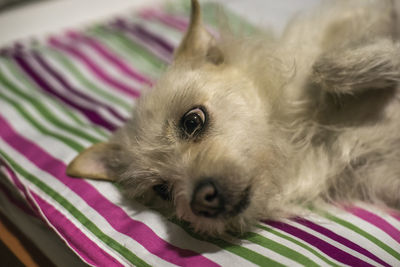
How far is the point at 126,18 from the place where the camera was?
2.55 metres

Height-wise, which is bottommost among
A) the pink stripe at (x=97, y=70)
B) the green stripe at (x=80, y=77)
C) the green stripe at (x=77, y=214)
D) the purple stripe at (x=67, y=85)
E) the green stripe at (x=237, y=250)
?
the green stripe at (x=77, y=214)

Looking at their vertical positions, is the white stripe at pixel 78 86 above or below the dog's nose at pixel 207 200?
above

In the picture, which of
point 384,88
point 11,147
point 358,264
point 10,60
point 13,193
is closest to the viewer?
point 358,264

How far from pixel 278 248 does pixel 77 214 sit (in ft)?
2.19

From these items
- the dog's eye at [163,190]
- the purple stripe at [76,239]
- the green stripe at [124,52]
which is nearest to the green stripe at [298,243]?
the dog's eye at [163,190]

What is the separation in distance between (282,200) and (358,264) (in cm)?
31

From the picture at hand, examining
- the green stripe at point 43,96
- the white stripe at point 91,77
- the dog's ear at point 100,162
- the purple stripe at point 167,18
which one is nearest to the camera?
the dog's ear at point 100,162

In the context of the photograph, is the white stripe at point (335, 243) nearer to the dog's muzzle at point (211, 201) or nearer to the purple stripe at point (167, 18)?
the dog's muzzle at point (211, 201)

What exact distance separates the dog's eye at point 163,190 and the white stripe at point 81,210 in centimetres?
14

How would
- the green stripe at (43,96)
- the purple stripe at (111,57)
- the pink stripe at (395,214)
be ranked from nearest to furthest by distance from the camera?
the pink stripe at (395,214)
the green stripe at (43,96)
the purple stripe at (111,57)

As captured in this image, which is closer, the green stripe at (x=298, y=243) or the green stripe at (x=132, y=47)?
the green stripe at (x=298, y=243)

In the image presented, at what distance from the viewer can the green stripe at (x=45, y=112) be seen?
1.67 metres

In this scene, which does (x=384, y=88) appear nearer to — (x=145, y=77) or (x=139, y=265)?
(x=139, y=265)

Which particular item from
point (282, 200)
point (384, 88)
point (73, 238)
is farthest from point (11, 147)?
point (384, 88)
